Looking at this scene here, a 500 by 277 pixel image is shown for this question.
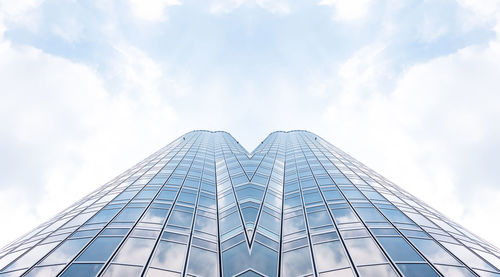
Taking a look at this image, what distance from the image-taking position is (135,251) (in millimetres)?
14539

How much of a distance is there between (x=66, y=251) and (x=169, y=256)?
18.2 feet

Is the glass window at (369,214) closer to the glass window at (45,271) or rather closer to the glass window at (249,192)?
the glass window at (249,192)

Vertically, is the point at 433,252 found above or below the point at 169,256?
below

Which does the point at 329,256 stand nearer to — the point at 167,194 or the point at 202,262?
the point at 202,262

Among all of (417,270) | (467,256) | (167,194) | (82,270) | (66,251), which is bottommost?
(467,256)

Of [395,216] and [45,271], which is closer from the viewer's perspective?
[45,271]

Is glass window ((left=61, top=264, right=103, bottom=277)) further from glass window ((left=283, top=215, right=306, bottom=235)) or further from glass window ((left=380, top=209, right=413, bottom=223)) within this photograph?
glass window ((left=380, top=209, right=413, bottom=223))

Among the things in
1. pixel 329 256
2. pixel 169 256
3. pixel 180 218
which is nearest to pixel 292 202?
pixel 329 256

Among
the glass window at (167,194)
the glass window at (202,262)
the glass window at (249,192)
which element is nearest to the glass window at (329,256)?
the glass window at (202,262)

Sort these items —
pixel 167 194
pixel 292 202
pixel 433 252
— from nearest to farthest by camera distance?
pixel 433 252 < pixel 292 202 < pixel 167 194

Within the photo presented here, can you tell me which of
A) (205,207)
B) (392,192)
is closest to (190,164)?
(205,207)

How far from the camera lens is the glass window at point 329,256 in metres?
13.6

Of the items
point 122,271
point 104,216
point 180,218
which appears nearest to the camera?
point 122,271

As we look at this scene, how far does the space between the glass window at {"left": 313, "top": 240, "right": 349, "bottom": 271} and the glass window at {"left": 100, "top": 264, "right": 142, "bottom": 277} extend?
8.97 metres
